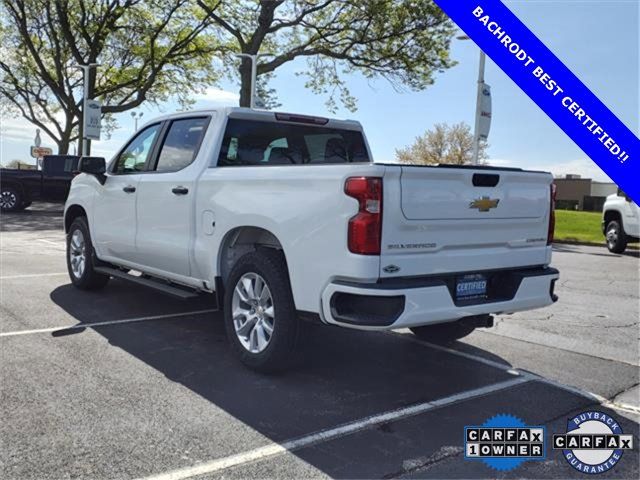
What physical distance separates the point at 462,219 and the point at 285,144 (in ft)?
7.33

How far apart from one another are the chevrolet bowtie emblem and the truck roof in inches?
87.1

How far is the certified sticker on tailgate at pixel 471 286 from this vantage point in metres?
4.15

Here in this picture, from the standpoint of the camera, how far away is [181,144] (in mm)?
5727

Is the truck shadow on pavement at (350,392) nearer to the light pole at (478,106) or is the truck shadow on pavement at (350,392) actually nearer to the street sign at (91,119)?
the light pole at (478,106)

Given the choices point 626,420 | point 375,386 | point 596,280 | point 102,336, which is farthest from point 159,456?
point 596,280

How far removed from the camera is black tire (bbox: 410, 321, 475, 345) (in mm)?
5422

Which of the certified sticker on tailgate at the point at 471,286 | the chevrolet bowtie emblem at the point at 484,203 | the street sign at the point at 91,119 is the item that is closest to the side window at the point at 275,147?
the chevrolet bowtie emblem at the point at 484,203

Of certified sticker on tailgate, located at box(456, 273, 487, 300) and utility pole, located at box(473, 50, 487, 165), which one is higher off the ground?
utility pole, located at box(473, 50, 487, 165)

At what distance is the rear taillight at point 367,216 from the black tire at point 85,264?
4.38 meters

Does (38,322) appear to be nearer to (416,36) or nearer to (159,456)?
(159,456)

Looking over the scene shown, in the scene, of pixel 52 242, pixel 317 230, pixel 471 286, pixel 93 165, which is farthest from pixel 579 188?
pixel 317 230

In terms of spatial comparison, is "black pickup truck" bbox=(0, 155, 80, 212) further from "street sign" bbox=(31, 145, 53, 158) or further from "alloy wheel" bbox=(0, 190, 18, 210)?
"street sign" bbox=(31, 145, 53, 158)

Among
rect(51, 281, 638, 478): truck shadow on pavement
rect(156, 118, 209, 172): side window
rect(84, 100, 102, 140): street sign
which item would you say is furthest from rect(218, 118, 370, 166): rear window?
rect(84, 100, 102, 140): street sign

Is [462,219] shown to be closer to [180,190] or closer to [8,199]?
[180,190]
